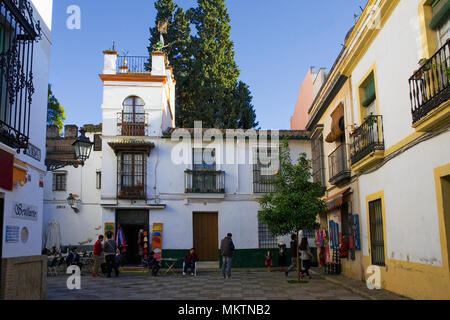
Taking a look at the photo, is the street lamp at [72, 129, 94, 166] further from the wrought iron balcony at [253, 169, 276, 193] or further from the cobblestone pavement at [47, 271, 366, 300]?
the wrought iron balcony at [253, 169, 276, 193]

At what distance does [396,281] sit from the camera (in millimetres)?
10312

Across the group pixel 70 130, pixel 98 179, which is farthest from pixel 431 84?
pixel 70 130

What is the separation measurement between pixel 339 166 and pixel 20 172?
10051mm

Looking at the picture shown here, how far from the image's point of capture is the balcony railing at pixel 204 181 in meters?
20.8

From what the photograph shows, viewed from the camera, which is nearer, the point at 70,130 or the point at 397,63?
the point at 397,63

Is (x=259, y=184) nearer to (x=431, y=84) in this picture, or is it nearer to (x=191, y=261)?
(x=191, y=261)

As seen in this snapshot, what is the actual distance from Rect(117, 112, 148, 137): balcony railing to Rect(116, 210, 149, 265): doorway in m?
3.65

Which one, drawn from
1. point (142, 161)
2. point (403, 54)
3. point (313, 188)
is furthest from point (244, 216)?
point (403, 54)

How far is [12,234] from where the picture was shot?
8.35 meters

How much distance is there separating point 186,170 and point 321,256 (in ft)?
23.7

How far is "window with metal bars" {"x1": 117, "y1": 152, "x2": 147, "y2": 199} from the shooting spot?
20.5 metres

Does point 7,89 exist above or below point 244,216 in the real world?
above

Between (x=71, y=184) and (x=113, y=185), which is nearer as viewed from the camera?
(x=113, y=185)

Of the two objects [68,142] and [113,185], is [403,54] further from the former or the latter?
[68,142]
